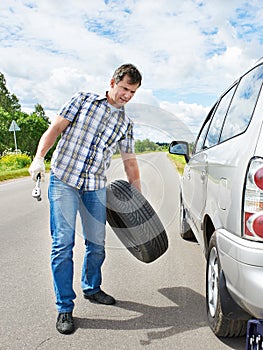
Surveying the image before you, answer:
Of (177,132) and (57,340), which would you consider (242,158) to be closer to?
(177,132)

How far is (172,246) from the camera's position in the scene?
5.81 meters

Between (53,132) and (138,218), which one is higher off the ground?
(53,132)

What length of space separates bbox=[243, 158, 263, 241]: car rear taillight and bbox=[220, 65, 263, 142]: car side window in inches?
17.4

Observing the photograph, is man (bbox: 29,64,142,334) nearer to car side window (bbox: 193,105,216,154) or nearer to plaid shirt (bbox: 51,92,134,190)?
plaid shirt (bbox: 51,92,134,190)

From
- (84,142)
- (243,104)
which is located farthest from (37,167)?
(243,104)

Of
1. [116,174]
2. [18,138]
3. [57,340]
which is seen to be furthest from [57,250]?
[18,138]

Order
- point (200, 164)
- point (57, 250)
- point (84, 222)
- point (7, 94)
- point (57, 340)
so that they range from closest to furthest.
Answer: point (57, 340) → point (57, 250) → point (84, 222) → point (200, 164) → point (7, 94)

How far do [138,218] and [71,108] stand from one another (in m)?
1.07

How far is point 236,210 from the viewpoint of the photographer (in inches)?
97.9

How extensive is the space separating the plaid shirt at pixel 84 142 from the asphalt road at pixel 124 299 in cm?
39

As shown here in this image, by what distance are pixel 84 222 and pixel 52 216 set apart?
1.29 ft

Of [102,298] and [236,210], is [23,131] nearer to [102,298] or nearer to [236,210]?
[102,298]

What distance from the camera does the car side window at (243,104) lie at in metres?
2.79

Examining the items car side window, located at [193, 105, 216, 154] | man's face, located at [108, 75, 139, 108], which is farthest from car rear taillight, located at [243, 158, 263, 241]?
car side window, located at [193, 105, 216, 154]
